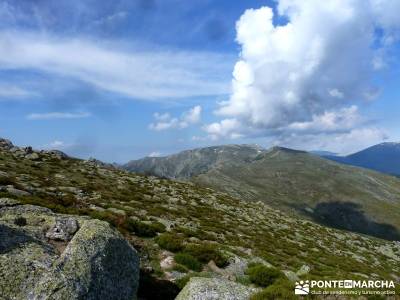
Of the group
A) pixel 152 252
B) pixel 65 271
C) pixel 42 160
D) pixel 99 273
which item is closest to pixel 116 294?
pixel 99 273

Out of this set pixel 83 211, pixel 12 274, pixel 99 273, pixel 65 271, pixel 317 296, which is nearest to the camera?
pixel 12 274

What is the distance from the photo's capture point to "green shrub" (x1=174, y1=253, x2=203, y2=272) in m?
21.5

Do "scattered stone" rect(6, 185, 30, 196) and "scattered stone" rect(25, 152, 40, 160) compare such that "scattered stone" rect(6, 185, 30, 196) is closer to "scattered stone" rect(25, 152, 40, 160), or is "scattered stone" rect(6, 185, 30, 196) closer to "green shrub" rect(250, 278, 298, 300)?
"green shrub" rect(250, 278, 298, 300)

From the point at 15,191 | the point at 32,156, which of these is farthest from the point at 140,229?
the point at 32,156

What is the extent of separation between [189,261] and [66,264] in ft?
35.8

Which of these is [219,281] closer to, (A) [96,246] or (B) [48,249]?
(A) [96,246]

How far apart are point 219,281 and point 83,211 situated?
666 inches

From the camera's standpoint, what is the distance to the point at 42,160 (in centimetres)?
6644

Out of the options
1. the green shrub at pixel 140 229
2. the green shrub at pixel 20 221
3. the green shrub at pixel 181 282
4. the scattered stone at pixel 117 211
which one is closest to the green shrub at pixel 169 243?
the green shrub at pixel 140 229

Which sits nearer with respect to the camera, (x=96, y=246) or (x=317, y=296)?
(x=96, y=246)

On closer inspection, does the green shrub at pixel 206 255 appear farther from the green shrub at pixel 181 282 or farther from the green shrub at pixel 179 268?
the green shrub at pixel 181 282

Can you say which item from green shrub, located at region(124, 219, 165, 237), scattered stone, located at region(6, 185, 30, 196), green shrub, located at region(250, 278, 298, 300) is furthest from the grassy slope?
green shrub, located at region(250, 278, 298, 300)

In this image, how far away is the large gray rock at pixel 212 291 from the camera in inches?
529

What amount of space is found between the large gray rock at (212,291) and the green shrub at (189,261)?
7.25 m
